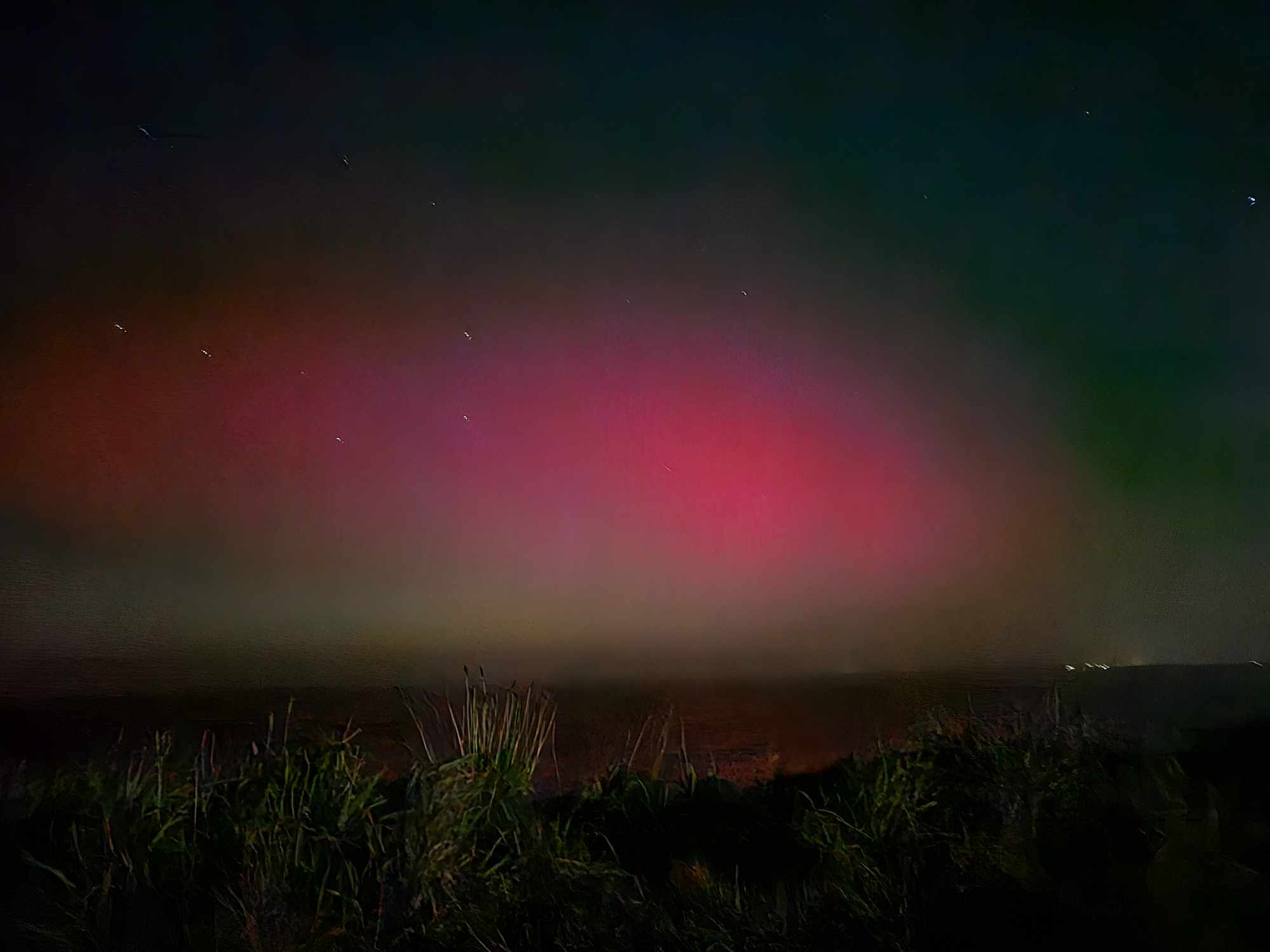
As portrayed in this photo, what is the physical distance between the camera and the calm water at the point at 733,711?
126 inches

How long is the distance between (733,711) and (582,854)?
2.22 ft

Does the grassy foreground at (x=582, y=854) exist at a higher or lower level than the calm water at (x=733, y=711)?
lower

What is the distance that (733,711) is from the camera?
3.42 meters

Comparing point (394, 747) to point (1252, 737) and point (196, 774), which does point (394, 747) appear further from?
point (1252, 737)

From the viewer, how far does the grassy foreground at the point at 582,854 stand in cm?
287

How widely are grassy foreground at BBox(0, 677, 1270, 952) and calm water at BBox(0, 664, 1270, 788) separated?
0.08 m

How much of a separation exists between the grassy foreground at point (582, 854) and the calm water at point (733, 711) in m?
0.08

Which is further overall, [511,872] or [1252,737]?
[1252,737]

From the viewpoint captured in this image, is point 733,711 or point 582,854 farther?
point 733,711

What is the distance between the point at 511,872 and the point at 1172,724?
2142 millimetres

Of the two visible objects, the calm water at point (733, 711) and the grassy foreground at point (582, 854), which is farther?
the calm water at point (733, 711)

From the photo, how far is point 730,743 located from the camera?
3.38 metres

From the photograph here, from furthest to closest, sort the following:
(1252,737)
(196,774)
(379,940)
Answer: (1252,737) < (196,774) < (379,940)

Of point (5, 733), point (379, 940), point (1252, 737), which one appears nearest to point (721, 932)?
point (379, 940)
